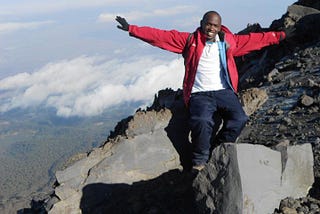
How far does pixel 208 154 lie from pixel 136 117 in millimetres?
2024

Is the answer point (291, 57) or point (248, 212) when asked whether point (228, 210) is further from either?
point (291, 57)

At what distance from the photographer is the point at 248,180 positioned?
23.2ft

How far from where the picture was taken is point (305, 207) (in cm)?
729

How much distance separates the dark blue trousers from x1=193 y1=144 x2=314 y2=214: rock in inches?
79.0

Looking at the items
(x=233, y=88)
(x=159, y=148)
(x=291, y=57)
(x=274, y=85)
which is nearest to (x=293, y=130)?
(x=233, y=88)

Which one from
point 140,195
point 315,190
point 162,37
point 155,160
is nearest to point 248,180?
point 315,190

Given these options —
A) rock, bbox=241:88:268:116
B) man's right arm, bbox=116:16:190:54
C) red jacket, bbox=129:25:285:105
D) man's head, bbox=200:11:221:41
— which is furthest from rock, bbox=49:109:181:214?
rock, bbox=241:88:268:116

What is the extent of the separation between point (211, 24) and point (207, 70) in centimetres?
97

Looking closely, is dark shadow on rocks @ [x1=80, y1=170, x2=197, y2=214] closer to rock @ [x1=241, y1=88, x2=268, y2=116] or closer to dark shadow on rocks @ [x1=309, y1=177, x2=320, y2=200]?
dark shadow on rocks @ [x1=309, y1=177, x2=320, y2=200]

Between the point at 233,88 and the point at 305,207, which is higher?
the point at 233,88

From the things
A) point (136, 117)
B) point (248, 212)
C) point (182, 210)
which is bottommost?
point (182, 210)

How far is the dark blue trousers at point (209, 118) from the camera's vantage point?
31.5 feet

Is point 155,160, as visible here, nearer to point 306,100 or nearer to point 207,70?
point 207,70

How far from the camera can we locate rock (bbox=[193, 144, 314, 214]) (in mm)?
6961
